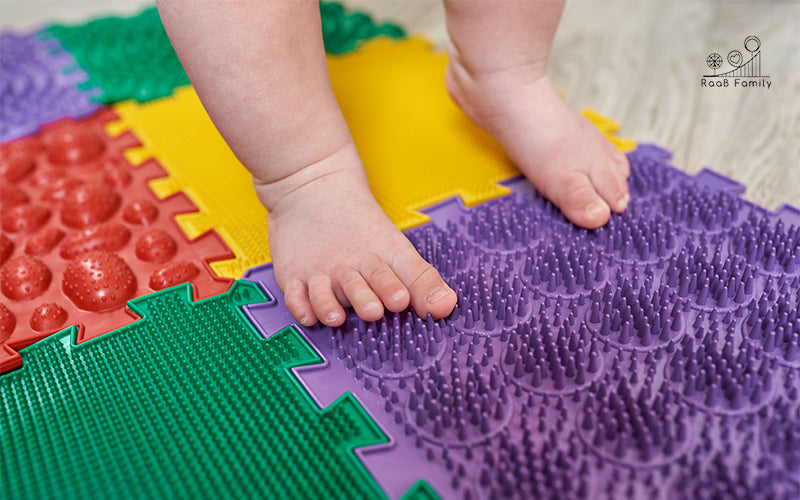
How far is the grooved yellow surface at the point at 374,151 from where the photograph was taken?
2.83ft

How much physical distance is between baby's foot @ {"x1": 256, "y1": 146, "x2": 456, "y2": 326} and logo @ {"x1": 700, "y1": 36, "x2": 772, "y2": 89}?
0.78m

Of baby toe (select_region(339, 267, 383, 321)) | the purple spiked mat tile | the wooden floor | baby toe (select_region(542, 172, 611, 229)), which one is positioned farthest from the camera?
the wooden floor

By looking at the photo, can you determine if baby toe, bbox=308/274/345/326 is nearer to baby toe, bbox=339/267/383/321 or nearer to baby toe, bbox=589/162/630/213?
baby toe, bbox=339/267/383/321

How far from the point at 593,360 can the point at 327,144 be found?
37 cm

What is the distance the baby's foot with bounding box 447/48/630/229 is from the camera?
814mm

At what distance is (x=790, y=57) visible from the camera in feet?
4.09

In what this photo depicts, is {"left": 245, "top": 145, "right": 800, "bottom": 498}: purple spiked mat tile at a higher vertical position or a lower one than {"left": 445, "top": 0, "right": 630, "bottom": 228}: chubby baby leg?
lower

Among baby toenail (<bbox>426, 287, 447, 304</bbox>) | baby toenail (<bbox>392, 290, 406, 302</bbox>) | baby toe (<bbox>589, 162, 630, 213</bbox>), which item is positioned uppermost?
baby toenail (<bbox>392, 290, 406, 302</bbox>)

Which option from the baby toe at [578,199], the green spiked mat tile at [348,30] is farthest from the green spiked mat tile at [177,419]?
the green spiked mat tile at [348,30]

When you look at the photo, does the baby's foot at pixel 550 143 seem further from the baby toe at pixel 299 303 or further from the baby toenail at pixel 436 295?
the baby toe at pixel 299 303

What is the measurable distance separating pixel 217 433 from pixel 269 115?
1.07 ft

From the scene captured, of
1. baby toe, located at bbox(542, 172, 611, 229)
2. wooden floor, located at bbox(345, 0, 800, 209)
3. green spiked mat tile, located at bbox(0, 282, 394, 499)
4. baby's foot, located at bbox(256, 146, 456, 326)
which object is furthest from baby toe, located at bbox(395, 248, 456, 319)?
wooden floor, located at bbox(345, 0, 800, 209)

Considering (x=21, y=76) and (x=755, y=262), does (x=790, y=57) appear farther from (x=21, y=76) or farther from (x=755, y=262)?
(x=21, y=76)

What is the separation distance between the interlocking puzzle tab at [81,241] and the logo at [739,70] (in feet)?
3.08
